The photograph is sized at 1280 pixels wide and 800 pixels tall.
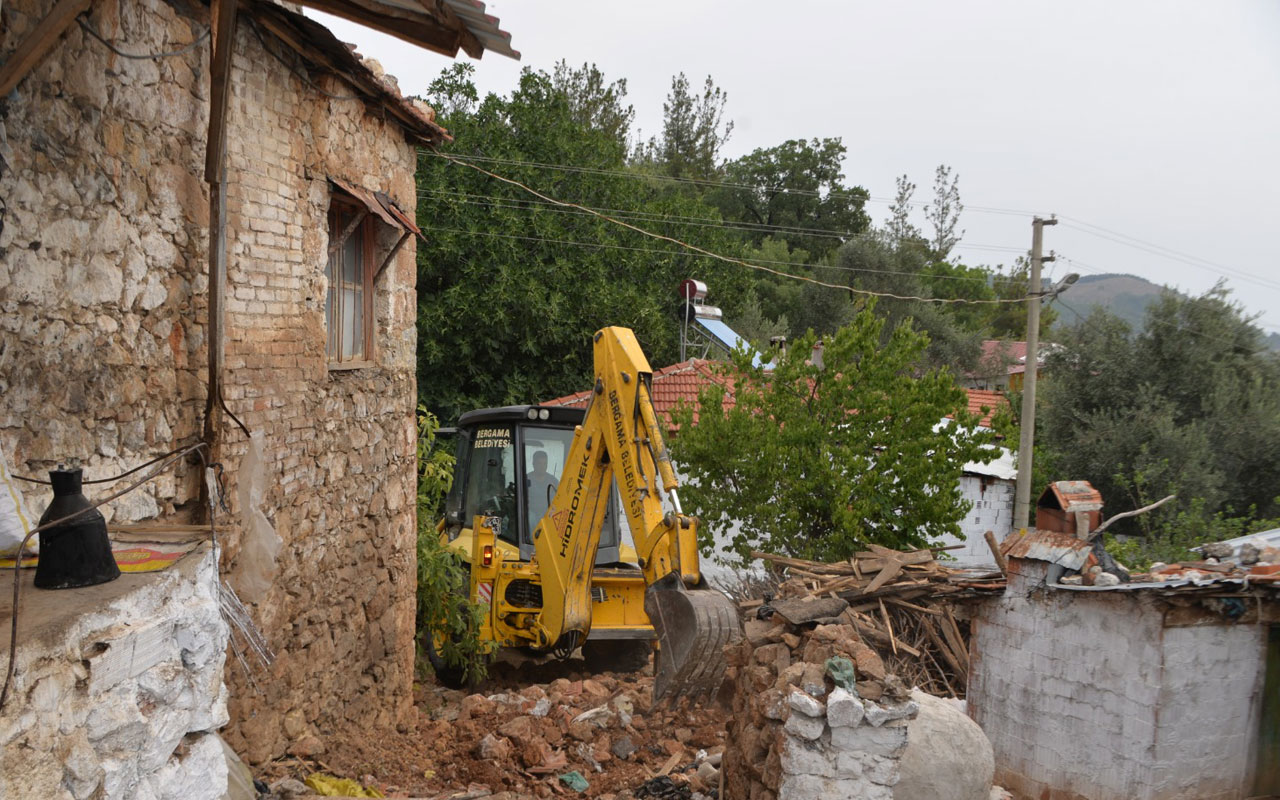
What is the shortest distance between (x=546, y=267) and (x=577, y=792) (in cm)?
1488

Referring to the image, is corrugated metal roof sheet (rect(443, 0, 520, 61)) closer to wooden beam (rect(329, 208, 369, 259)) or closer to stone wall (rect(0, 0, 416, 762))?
stone wall (rect(0, 0, 416, 762))

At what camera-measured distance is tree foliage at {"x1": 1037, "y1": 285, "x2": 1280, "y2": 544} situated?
58.7ft

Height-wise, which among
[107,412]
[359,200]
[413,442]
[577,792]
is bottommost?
[577,792]

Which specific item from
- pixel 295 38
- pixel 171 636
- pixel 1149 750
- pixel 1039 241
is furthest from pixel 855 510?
pixel 171 636

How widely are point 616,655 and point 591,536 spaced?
281cm

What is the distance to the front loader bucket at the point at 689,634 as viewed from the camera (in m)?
6.24

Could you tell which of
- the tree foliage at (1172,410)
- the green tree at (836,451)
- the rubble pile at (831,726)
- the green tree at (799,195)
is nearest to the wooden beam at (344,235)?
the rubble pile at (831,726)

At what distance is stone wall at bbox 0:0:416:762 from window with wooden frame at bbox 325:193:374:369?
13 centimetres

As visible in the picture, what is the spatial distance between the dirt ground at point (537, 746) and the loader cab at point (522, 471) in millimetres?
1640

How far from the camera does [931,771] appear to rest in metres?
5.89

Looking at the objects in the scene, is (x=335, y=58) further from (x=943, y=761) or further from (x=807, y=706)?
(x=943, y=761)

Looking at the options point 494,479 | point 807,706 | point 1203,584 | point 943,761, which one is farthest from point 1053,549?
point 494,479

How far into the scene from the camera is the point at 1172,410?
730 inches

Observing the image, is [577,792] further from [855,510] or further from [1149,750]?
[855,510]
